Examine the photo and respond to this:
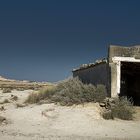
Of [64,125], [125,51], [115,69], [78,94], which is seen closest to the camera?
[64,125]

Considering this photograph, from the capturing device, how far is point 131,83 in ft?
105

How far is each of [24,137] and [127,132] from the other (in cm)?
511

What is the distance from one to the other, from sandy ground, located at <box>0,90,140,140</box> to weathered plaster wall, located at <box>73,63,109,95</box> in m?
2.58

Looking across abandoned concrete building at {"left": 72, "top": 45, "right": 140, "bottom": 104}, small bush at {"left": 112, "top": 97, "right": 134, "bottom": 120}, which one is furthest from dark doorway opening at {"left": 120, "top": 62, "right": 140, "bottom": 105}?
small bush at {"left": 112, "top": 97, "right": 134, "bottom": 120}

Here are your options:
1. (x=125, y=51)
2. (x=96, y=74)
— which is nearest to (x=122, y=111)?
(x=125, y=51)

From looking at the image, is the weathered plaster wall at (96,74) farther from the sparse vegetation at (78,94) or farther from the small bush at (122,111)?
the small bush at (122,111)

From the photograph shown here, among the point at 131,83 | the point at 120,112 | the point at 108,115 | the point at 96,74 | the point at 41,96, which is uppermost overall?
the point at 96,74

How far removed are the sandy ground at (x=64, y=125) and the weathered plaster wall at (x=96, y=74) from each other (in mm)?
2583

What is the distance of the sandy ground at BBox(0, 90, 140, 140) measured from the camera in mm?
16436

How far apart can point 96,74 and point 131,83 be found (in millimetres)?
5374

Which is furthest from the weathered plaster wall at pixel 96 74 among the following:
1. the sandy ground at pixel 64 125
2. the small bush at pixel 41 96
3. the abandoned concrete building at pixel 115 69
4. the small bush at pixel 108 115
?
the small bush at pixel 108 115

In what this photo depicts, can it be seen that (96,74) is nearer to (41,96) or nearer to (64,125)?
(41,96)

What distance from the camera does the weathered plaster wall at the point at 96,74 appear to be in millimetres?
25375

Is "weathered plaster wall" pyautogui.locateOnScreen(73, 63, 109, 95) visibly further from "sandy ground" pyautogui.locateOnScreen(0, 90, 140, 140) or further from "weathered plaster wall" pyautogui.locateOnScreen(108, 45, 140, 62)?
"sandy ground" pyautogui.locateOnScreen(0, 90, 140, 140)
